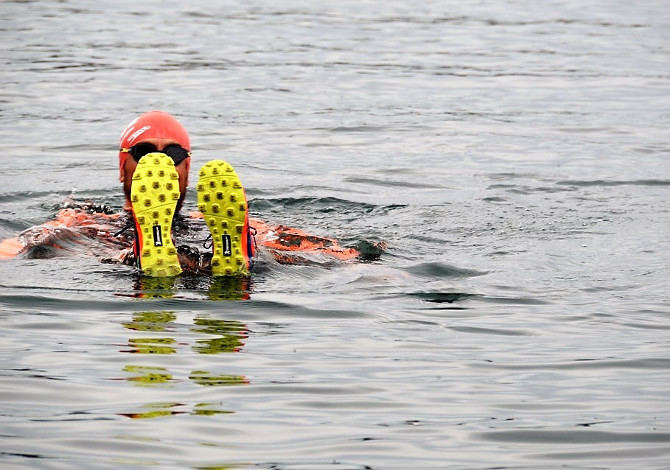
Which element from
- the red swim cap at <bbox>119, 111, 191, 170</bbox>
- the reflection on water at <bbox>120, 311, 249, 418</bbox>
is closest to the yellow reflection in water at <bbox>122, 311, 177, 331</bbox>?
the reflection on water at <bbox>120, 311, 249, 418</bbox>

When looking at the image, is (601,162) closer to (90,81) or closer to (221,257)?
(221,257)

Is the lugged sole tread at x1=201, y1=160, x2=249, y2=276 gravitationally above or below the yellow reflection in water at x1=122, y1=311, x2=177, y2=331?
above

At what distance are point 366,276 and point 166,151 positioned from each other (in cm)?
178

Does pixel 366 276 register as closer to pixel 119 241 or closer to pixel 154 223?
pixel 154 223

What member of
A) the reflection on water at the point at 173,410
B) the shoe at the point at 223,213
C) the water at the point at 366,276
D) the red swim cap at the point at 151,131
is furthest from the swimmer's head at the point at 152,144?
the reflection on water at the point at 173,410

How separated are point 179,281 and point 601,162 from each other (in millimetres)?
7181

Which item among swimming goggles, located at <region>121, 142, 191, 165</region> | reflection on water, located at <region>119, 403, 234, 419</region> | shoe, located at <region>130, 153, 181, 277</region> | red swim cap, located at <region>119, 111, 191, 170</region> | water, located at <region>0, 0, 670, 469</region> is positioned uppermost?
red swim cap, located at <region>119, 111, 191, 170</region>

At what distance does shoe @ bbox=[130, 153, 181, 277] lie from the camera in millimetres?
7242

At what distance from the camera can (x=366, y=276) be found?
7.95 metres

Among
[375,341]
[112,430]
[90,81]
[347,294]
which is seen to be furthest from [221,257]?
[90,81]

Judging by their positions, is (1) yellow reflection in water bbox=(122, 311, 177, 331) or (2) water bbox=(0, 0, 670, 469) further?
(1) yellow reflection in water bbox=(122, 311, 177, 331)

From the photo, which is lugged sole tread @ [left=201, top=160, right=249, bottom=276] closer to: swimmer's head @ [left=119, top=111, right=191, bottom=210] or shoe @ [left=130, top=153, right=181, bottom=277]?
shoe @ [left=130, top=153, right=181, bottom=277]

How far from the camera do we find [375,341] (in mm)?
6566

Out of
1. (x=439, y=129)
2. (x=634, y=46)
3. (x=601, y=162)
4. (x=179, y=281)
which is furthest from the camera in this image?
(x=634, y=46)
